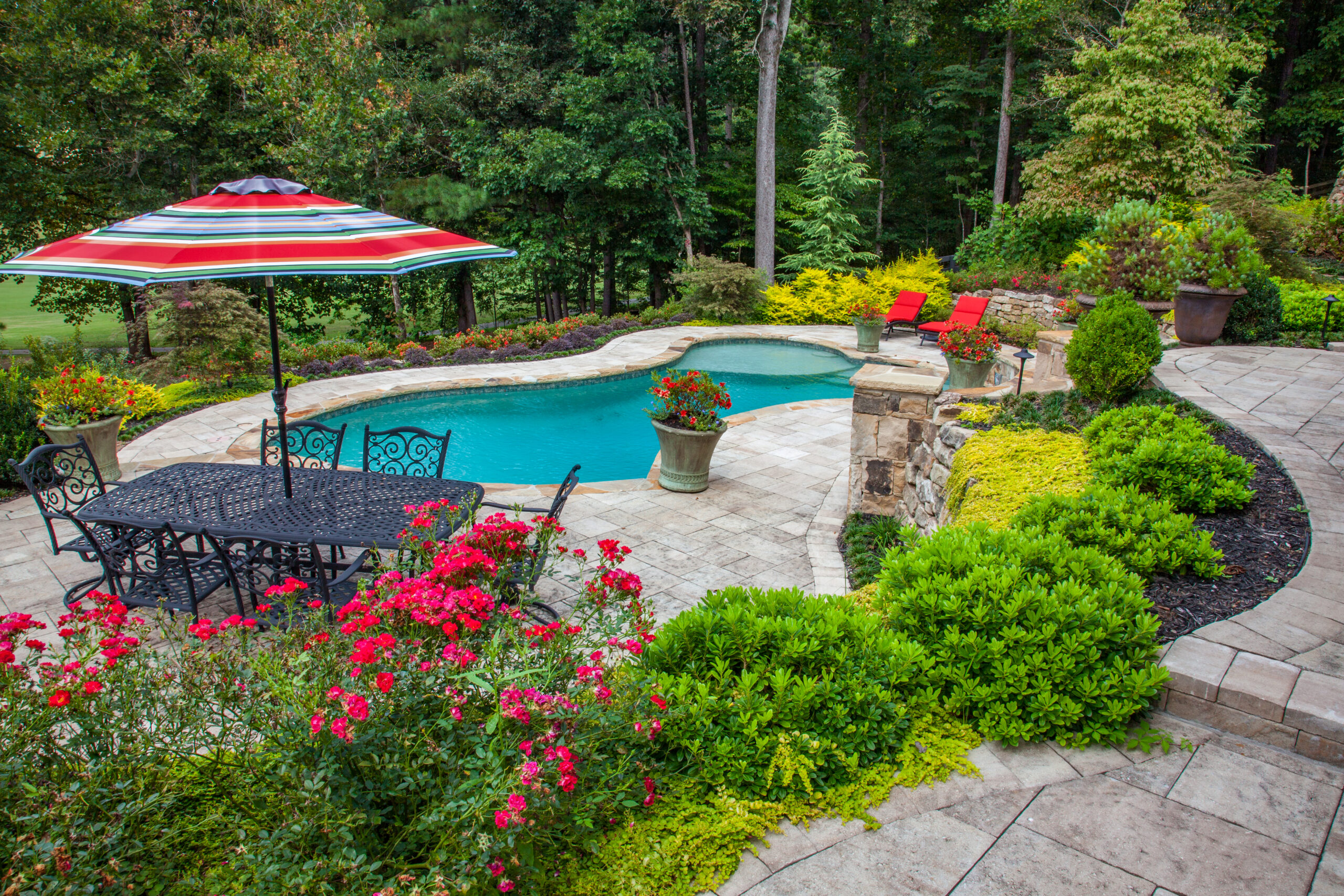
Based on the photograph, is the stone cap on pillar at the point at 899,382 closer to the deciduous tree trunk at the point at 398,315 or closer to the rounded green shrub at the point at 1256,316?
the rounded green shrub at the point at 1256,316

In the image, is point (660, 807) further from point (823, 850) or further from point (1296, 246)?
point (1296, 246)

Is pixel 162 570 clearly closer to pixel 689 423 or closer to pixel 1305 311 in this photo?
pixel 689 423

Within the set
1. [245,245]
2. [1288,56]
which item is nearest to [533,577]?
[245,245]

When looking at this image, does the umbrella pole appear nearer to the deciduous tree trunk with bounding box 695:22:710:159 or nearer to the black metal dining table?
the black metal dining table

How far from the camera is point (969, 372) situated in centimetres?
916

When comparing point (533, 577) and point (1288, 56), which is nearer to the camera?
point (533, 577)

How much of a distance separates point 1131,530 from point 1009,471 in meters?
1.04

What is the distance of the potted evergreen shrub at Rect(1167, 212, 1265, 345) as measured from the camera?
707 cm

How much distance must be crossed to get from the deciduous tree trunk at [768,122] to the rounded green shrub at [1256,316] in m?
10.4

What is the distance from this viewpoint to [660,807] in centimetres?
225

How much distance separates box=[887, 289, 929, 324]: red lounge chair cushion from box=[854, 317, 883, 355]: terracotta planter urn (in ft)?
5.07

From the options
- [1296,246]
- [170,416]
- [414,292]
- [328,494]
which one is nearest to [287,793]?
[328,494]

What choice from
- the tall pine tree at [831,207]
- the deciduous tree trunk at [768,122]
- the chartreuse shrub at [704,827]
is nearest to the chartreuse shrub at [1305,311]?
the chartreuse shrub at [704,827]

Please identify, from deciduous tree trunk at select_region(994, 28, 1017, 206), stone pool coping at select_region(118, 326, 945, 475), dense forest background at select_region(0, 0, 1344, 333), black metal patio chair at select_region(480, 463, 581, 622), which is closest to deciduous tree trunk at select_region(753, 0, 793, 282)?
dense forest background at select_region(0, 0, 1344, 333)
